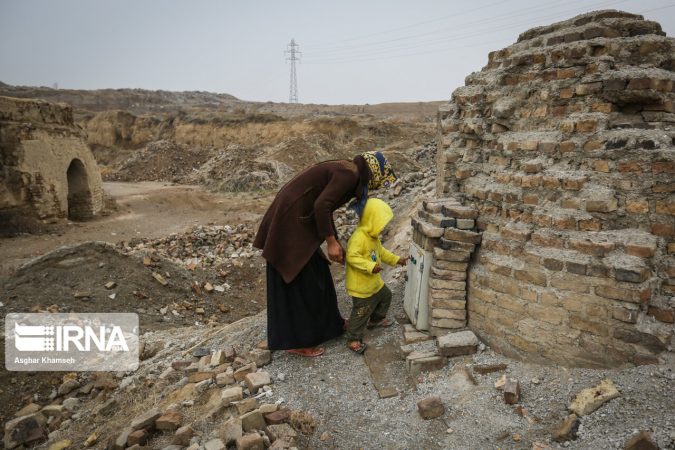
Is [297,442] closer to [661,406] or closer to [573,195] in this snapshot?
[661,406]

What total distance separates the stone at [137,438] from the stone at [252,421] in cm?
69

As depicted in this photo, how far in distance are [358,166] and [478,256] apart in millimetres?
1084

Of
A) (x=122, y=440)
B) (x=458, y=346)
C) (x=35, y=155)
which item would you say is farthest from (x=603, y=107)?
(x=35, y=155)

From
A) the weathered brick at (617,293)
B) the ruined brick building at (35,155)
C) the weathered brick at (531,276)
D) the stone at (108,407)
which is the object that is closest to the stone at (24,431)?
the stone at (108,407)

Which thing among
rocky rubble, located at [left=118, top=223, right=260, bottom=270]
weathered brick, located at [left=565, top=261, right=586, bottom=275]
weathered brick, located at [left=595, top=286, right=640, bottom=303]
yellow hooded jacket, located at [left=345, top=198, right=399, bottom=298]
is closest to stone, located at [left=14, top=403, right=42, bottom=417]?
yellow hooded jacket, located at [left=345, top=198, right=399, bottom=298]

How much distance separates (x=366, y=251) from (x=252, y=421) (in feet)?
4.59

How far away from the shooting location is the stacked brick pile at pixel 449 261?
3139 millimetres

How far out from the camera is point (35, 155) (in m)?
10.4

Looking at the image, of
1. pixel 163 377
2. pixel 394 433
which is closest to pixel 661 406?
pixel 394 433

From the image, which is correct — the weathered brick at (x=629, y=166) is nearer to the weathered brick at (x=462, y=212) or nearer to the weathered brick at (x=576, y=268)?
the weathered brick at (x=576, y=268)

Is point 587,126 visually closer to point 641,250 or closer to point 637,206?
point 637,206

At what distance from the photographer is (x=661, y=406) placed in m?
2.26

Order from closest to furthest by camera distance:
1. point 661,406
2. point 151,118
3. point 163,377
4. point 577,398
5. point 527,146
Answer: point 661,406 < point 577,398 < point 527,146 < point 163,377 < point 151,118

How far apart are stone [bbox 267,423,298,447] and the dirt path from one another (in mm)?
7050
